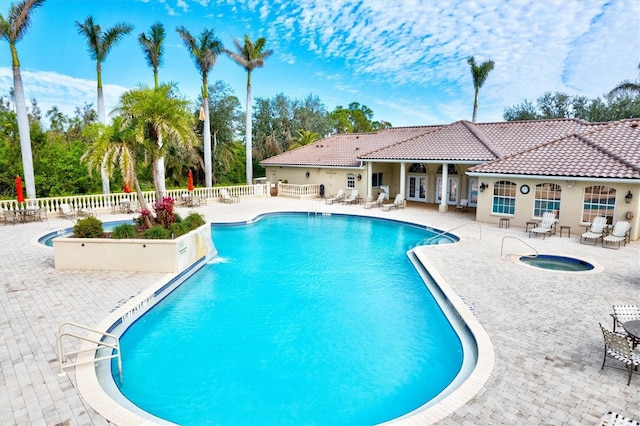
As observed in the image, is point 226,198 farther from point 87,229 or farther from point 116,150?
point 87,229

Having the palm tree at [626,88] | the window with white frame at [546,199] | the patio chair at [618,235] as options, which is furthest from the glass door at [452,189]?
the palm tree at [626,88]

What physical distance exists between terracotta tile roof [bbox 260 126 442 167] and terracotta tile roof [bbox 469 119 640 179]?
11183 mm

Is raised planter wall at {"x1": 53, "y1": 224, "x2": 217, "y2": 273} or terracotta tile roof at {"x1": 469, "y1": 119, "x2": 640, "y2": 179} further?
terracotta tile roof at {"x1": 469, "y1": 119, "x2": 640, "y2": 179}

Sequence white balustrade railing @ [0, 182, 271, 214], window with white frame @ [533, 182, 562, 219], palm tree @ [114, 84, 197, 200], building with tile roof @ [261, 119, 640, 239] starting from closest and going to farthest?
palm tree @ [114, 84, 197, 200] → building with tile roof @ [261, 119, 640, 239] → window with white frame @ [533, 182, 562, 219] → white balustrade railing @ [0, 182, 271, 214]

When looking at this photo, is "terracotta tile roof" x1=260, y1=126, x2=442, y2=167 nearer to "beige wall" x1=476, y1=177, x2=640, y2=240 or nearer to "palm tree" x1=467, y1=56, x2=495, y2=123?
"beige wall" x1=476, y1=177, x2=640, y2=240

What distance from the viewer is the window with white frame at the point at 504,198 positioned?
19266 millimetres

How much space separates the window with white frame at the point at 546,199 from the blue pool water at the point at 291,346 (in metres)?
8.78

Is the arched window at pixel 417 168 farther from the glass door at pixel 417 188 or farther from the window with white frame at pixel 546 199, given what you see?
the window with white frame at pixel 546 199

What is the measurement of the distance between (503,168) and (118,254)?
56.7 ft

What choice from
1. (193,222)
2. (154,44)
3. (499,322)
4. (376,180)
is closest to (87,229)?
(193,222)

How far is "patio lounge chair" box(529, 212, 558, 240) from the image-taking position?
1658cm

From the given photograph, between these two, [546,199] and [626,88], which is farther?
[626,88]

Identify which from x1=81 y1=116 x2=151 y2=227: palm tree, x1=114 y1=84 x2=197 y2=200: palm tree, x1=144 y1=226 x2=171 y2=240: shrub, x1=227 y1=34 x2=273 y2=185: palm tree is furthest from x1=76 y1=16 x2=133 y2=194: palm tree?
x1=144 y1=226 x2=171 y2=240: shrub

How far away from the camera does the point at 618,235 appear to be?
15234 millimetres
